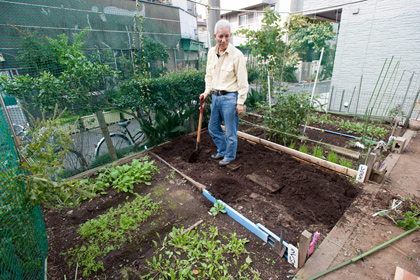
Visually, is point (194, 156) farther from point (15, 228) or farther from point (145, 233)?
point (15, 228)

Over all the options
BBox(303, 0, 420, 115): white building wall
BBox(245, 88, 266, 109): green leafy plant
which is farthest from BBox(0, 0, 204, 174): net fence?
BBox(303, 0, 420, 115): white building wall

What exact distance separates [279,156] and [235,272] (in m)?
2.14

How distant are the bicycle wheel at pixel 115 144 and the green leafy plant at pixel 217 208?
2.36 m

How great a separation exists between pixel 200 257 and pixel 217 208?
621 mm

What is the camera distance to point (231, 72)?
2.92m

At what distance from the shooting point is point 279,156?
3.39 m

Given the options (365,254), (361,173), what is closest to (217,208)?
(365,254)

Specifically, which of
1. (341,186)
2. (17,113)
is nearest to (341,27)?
(341,186)

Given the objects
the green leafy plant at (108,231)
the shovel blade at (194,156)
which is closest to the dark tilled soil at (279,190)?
the shovel blade at (194,156)

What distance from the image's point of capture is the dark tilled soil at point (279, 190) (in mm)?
2170

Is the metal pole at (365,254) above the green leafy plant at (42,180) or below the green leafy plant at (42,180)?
below

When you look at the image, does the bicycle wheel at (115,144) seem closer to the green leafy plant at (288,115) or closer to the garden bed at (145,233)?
the garden bed at (145,233)

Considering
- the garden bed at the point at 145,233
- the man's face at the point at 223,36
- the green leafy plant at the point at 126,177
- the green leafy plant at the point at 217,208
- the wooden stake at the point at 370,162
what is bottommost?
the garden bed at the point at 145,233

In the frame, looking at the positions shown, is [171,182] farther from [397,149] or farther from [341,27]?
[341,27]
